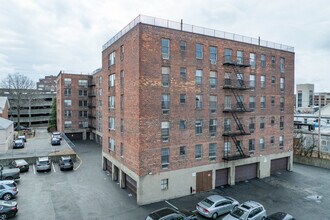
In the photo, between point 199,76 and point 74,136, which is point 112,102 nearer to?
point 199,76

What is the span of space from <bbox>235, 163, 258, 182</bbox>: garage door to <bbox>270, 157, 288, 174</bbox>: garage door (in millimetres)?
3423

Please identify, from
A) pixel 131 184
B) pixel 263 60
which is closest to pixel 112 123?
pixel 131 184

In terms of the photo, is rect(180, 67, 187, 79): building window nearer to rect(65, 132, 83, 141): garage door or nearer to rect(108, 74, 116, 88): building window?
rect(108, 74, 116, 88): building window

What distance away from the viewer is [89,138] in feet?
184

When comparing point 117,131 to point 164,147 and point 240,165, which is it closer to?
point 164,147

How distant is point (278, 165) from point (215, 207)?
1698cm

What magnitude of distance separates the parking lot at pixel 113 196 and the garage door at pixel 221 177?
3.05 feet

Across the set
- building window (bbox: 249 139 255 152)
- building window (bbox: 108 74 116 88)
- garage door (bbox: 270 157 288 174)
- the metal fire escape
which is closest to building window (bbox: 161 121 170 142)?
the metal fire escape

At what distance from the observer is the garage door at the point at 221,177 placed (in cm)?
2533

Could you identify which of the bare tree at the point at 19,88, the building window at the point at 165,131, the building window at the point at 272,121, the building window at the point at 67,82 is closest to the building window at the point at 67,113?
the building window at the point at 67,82

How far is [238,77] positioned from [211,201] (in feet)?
47.2

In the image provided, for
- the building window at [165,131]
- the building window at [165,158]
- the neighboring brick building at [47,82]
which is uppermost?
the neighboring brick building at [47,82]

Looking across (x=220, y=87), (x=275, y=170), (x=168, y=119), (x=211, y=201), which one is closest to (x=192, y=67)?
(x=220, y=87)

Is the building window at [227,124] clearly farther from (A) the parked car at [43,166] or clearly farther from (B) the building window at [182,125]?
(A) the parked car at [43,166]
